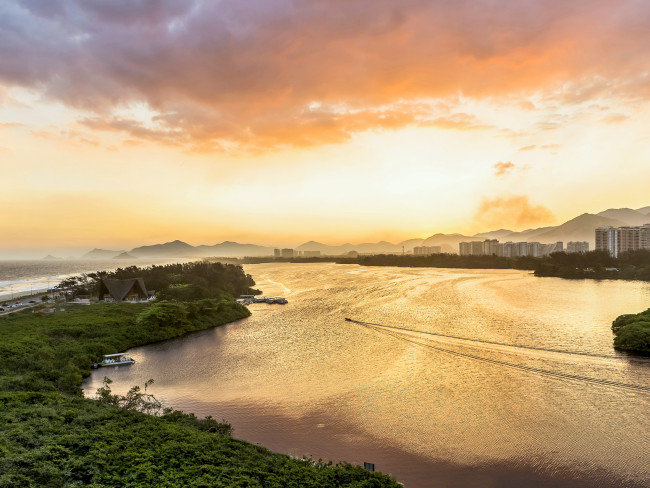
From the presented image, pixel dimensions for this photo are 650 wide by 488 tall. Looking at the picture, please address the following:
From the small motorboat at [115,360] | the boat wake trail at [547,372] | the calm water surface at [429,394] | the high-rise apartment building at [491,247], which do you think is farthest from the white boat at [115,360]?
the high-rise apartment building at [491,247]

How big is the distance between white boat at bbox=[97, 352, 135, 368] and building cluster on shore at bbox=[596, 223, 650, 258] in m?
100.0

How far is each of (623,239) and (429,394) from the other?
349 feet

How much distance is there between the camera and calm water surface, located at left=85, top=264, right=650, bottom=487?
11109 mm

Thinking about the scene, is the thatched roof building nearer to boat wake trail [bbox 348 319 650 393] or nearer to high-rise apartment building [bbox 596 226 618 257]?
boat wake trail [bbox 348 319 650 393]

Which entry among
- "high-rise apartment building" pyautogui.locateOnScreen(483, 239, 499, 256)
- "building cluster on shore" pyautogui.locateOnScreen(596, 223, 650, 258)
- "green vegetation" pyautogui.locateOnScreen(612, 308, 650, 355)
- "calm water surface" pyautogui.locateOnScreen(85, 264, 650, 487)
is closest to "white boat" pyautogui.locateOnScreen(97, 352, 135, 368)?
"calm water surface" pyautogui.locateOnScreen(85, 264, 650, 487)

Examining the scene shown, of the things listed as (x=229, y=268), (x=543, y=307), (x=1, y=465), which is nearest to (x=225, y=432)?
(x=1, y=465)

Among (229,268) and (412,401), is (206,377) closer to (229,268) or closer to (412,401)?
(412,401)

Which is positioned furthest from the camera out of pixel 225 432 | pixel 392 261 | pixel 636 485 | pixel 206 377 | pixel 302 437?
pixel 392 261

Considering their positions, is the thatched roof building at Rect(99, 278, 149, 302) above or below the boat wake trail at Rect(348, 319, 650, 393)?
above

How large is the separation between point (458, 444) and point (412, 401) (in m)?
3.44

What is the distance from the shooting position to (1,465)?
7.37m

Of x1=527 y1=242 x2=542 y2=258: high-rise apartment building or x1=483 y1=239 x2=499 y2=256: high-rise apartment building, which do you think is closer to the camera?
x1=527 y1=242 x2=542 y2=258: high-rise apartment building

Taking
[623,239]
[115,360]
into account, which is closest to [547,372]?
[115,360]

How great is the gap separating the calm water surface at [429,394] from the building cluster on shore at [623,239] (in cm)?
7915
